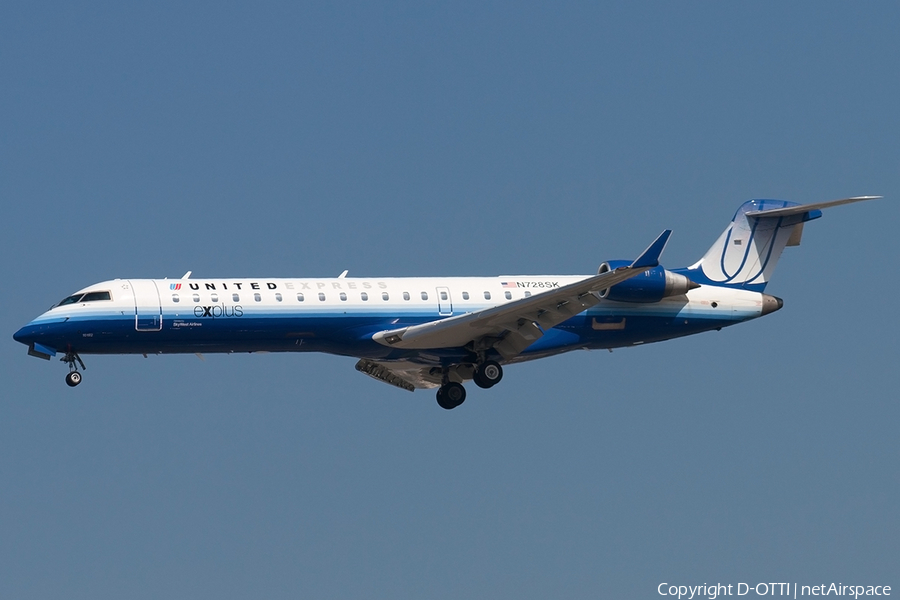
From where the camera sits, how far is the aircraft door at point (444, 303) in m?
36.8

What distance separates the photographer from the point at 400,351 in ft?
120

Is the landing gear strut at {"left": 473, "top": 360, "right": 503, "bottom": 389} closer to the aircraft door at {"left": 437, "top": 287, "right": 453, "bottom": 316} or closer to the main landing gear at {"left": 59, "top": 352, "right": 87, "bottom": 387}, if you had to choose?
the aircraft door at {"left": 437, "top": 287, "right": 453, "bottom": 316}

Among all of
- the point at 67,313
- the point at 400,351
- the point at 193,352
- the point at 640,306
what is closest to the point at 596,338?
the point at 640,306

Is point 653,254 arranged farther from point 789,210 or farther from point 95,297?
point 95,297

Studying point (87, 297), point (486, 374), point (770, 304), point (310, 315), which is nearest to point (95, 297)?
point (87, 297)

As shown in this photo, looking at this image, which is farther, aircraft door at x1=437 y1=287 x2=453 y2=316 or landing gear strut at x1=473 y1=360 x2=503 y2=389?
landing gear strut at x1=473 y1=360 x2=503 y2=389

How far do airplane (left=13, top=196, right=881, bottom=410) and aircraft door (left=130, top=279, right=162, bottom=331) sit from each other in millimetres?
24

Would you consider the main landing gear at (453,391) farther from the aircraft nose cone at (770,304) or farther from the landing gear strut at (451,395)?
the aircraft nose cone at (770,304)

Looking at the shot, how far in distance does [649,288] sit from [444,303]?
5.30m

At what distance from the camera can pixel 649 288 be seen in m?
37.2

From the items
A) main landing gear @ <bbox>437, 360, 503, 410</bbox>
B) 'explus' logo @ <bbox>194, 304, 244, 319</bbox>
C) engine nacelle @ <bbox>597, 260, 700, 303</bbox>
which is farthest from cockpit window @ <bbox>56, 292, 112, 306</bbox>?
engine nacelle @ <bbox>597, 260, 700, 303</bbox>

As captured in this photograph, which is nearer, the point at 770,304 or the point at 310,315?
the point at 310,315

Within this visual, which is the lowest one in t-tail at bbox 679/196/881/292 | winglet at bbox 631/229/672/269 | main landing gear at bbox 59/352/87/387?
main landing gear at bbox 59/352/87/387

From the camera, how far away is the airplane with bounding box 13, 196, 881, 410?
34.8 metres
